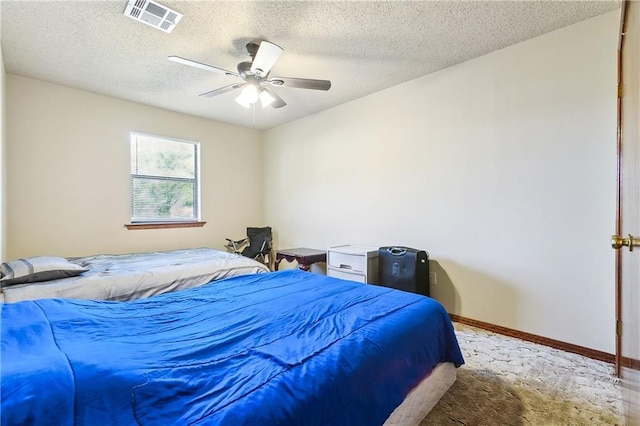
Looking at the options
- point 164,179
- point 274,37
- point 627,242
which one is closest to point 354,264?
point 274,37

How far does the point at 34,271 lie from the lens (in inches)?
93.0

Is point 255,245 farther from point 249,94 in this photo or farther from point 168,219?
point 249,94

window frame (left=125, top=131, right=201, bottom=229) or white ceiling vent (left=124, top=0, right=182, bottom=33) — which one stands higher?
white ceiling vent (left=124, top=0, right=182, bottom=33)

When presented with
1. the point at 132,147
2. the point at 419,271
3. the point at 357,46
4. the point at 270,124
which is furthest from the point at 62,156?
the point at 419,271

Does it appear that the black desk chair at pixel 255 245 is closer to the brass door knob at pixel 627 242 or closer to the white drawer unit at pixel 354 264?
the white drawer unit at pixel 354 264

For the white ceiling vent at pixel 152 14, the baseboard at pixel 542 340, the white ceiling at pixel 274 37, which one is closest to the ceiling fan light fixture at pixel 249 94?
the white ceiling at pixel 274 37

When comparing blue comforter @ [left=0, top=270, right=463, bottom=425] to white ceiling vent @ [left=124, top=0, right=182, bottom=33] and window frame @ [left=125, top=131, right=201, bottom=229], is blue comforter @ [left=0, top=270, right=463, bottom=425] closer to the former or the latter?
white ceiling vent @ [left=124, top=0, right=182, bottom=33]

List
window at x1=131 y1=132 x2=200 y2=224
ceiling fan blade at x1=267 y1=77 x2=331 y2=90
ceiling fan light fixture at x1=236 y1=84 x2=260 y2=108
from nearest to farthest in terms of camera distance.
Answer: ceiling fan blade at x1=267 y1=77 x2=331 y2=90 < ceiling fan light fixture at x1=236 y1=84 x2=260 y2=108 < window at x1=131 y1=132 x2=200 y2=224

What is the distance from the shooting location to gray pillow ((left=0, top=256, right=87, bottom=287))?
231 cm

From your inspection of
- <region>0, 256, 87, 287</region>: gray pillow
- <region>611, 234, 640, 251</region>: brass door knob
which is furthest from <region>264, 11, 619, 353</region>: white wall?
<region>0, 256, 87, 287</region>: gray pillow

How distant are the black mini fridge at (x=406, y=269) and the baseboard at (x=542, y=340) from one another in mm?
504

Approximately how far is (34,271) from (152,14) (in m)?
2.22

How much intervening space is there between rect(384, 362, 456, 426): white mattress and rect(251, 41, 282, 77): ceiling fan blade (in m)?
2.38

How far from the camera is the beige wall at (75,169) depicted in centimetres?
321
